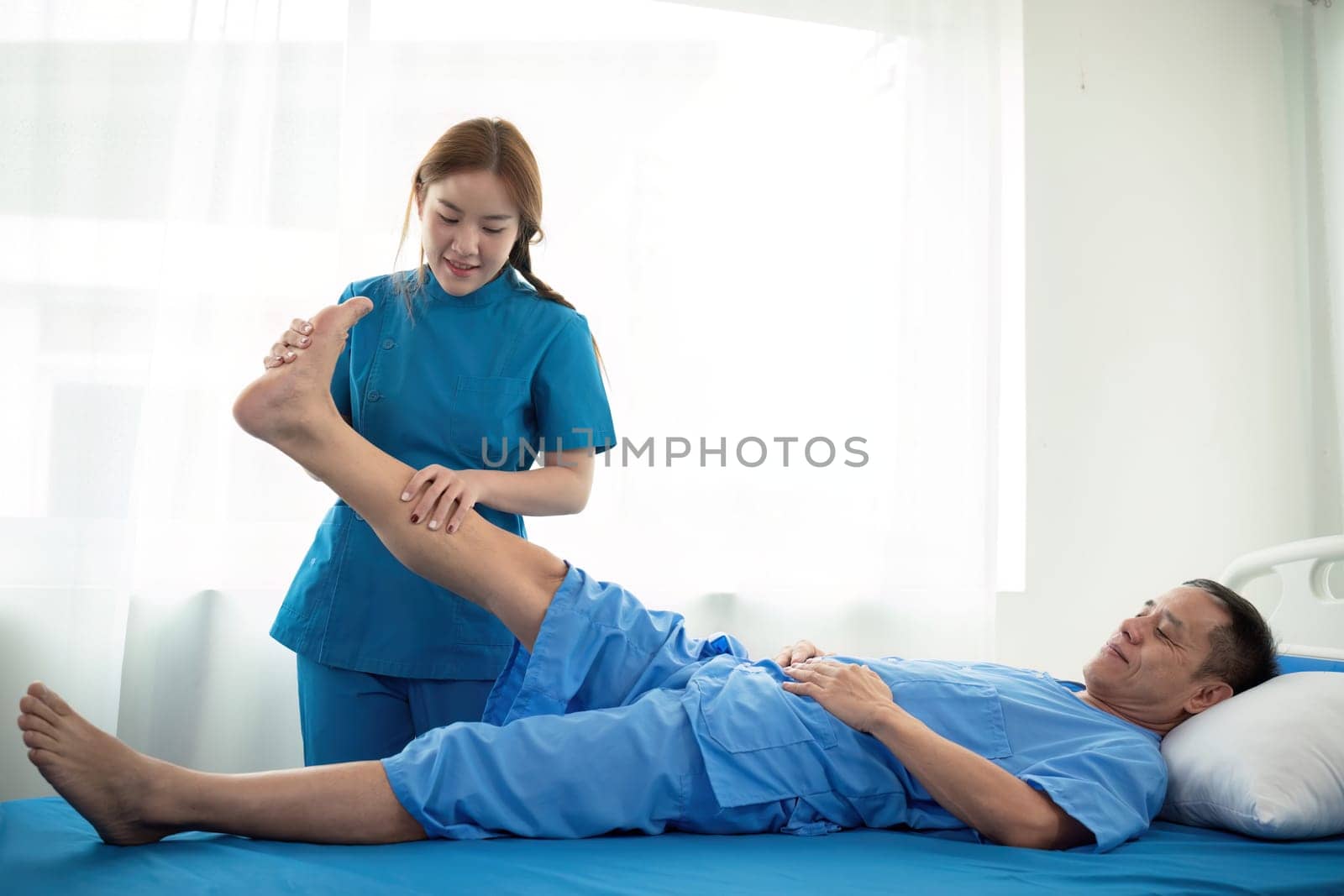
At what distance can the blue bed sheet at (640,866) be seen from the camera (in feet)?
3.66

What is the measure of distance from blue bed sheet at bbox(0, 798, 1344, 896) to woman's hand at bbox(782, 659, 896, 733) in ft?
0.54

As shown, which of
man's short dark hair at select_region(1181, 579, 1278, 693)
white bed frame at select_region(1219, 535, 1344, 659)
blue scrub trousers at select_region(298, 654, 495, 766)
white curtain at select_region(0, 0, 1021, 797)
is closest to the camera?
blue scrub trousers at select_region(298, 654, 495, 766)

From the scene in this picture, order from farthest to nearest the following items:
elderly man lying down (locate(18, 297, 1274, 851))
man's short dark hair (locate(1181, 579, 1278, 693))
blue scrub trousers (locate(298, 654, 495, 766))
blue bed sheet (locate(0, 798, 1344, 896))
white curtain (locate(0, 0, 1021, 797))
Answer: white curtain (locate(0, 0, 1021, 797))
man's short dark hair (locate(1181, 579, 1278, 693))
blue scrub trousers (locate(298, 654, 495, 766))
elderly man lying down (locate(18, 297, 1274, 851))
blue bed sheet (locate(0, 798, 1344, 896))

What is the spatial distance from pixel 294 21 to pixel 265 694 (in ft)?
4.97

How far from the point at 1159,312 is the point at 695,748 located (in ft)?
7.85

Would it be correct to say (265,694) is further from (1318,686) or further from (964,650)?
(1318,686)

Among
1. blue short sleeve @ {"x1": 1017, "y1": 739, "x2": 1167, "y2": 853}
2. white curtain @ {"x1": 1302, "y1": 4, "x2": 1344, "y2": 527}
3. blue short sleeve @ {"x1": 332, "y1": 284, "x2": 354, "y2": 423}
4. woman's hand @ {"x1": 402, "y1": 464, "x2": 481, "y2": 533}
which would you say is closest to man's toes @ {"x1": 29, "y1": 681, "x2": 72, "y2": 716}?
woman's hand @ {"x1": 402, "y1": 464, "x2": 481, "y2": 533}

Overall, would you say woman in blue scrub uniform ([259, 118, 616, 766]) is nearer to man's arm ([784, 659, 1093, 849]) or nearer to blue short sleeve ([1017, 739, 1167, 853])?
man's arm ([784, 659, 1093, 849])

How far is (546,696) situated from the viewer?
150cm

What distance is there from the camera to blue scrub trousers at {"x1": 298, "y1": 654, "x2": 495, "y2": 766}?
1.64 meters

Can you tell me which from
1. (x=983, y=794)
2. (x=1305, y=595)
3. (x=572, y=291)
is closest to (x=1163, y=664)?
(x=983, y=794)

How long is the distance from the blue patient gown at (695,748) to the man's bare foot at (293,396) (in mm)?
429

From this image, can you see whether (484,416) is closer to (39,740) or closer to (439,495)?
(439,495)

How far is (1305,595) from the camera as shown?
7.30ft
